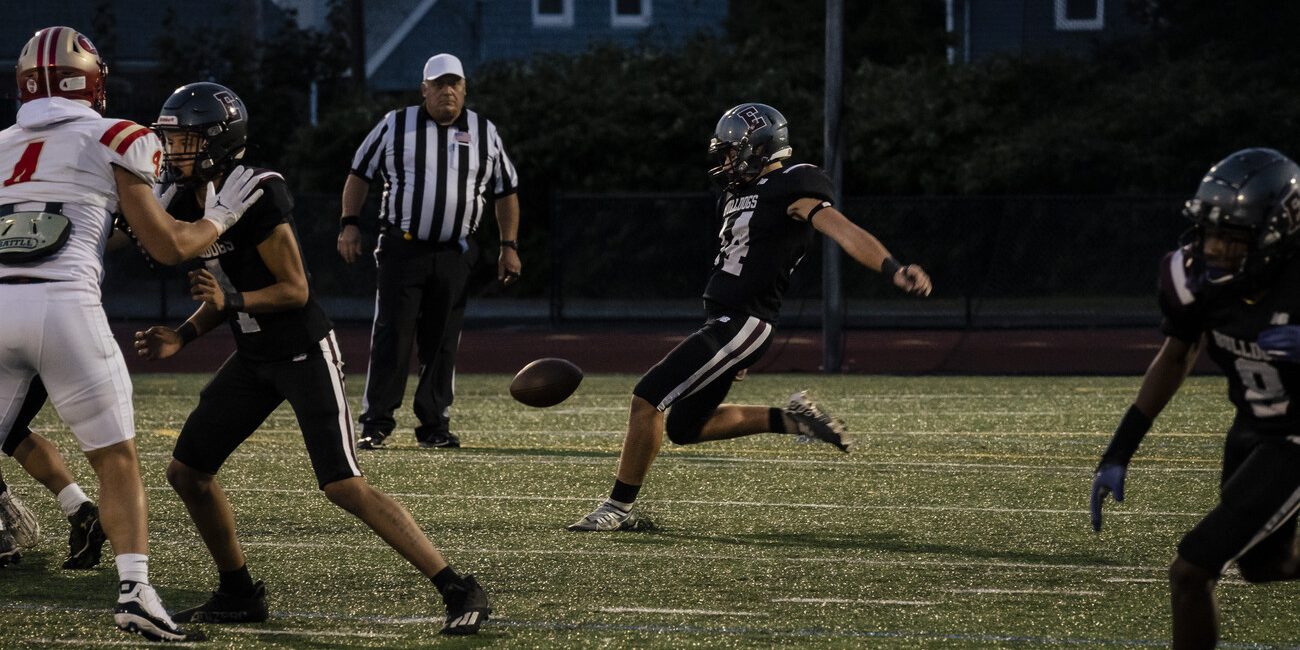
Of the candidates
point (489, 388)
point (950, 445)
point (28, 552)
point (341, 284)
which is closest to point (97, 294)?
point (28, 552)

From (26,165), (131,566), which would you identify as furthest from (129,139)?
(131,566)

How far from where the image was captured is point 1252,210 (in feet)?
13.0

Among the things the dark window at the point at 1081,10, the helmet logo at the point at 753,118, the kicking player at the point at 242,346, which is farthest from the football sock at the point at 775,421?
the dark window at the point at 1081,10

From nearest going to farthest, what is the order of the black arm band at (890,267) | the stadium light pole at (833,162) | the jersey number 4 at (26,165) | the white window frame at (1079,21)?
the jersey number 4 at (26,165) → the black arm band at (890,267) → the stadium light pole at (833,162) → the white window frame at (1079,21)

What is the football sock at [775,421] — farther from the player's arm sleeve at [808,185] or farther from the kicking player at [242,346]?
the kicking player at [242,346]

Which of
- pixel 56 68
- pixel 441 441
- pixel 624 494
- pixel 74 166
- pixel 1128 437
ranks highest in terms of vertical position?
pixel 56 68

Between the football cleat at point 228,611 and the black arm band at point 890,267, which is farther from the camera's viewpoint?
the black arm band at point 890,267

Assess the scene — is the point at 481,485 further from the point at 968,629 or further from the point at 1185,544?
the point at 1185,544

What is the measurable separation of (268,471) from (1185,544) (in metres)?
4.92

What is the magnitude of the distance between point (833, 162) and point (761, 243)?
7.29 meters

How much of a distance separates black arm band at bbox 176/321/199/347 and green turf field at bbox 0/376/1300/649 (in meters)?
0.79

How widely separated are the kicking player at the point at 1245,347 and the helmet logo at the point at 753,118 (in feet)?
8.36

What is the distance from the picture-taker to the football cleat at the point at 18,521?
5.76 meters

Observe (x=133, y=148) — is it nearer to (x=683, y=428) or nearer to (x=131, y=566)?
(x=131, y=566)
